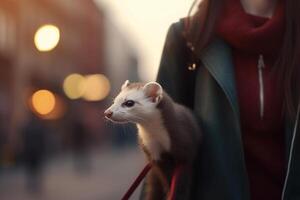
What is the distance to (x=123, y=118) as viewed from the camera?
2232 mm

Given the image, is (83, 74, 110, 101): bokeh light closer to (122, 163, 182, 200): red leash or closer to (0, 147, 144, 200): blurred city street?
(0, 147, 144, 200): blurred city street

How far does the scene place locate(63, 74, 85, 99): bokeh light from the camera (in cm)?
3809

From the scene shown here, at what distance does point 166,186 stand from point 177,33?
520mm

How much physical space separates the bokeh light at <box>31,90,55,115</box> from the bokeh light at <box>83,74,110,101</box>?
718 centimetres

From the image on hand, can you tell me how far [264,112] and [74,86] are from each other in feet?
125

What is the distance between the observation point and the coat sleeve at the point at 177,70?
2.38 metres

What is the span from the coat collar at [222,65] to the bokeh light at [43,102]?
1083 inches

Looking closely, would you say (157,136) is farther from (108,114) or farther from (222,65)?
(222,65)

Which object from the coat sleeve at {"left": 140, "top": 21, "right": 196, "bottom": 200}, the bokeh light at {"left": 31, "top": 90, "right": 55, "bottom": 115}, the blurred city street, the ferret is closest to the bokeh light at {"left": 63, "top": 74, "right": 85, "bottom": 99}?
the bokeh light at {"left": 31, "top": 90, "right": 55, "bottom": 115}

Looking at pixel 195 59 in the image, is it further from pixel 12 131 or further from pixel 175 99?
pixel 12 131

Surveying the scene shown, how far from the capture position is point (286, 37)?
2213 mm

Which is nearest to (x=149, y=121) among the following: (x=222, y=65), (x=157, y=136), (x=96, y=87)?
(x=157, y=136)

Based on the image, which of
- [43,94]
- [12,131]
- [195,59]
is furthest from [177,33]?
[43,94]

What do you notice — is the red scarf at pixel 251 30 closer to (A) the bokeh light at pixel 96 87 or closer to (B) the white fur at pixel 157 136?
(B) the white fur at pixel 157 136
